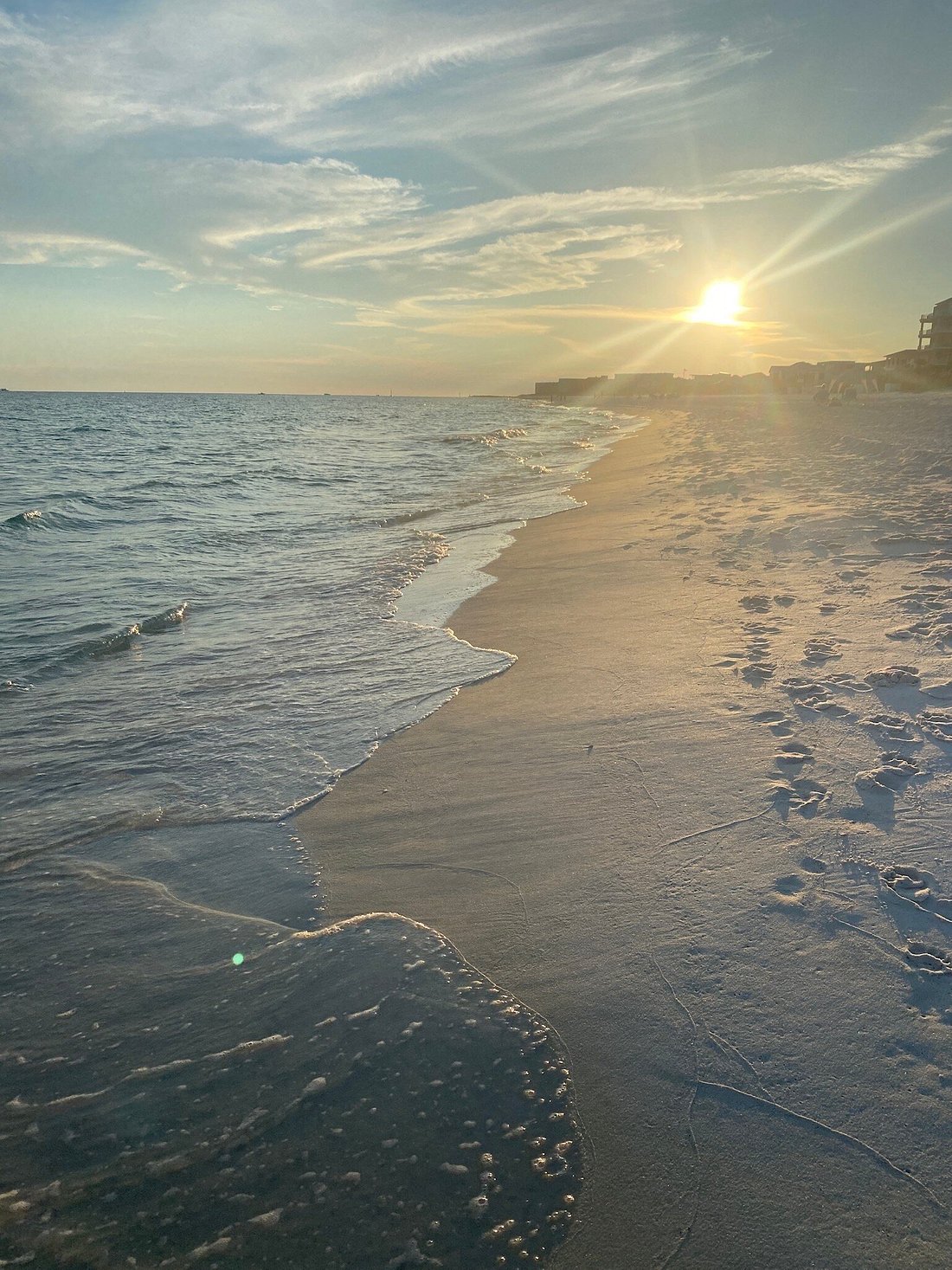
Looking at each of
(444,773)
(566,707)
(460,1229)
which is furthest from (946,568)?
(460,1229)

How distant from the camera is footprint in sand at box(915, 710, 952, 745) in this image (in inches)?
149

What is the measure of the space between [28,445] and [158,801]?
39585 mm

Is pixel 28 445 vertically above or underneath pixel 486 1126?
above

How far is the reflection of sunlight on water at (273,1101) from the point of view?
6.07ft

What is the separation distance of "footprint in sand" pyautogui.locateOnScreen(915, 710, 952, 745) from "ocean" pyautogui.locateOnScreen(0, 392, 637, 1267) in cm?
262

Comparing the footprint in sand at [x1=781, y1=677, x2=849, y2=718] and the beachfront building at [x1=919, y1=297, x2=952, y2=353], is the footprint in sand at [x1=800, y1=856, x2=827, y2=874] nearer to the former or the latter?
the footprint in sand at [x1=781, y1=677, x2=849, y2=718]

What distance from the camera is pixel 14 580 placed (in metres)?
9.98

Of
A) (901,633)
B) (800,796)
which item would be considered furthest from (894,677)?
(800,796)

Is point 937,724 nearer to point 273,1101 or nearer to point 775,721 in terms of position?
point 775,721

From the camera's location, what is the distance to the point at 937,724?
3918 millimetres

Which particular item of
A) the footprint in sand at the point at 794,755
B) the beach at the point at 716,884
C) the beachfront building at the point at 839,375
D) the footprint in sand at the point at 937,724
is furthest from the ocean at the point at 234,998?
the beachfront building at the point at 839,375

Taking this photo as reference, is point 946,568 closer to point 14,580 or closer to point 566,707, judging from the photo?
point 566,707

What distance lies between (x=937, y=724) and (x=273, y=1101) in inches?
139

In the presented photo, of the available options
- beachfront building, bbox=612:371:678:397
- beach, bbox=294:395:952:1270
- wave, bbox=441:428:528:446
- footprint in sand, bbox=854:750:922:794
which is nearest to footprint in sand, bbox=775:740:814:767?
beach, bbox=294:395:952:1270
